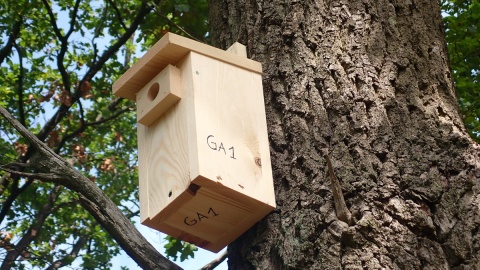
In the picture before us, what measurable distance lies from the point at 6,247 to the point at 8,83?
6.86 feet

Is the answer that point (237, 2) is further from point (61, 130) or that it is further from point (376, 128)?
point (61, 130)

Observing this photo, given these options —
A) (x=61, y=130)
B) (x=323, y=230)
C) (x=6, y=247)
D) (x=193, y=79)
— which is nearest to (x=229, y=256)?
(x=323, y=230)

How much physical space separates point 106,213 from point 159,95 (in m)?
0.41

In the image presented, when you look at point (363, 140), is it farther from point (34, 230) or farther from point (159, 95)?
point (34, 230)

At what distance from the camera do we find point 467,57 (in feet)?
16.1

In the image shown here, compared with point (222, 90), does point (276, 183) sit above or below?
below

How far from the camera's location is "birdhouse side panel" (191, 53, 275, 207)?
8.09ft

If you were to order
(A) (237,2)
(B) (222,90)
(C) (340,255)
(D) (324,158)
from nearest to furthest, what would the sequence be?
(C) (340,255) → (D) (324,158) → (B) (222,90) → (A) (237,2)

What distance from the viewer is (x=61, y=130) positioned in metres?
8.31

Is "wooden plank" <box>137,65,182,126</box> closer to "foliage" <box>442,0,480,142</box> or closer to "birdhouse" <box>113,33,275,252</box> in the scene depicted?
"birdhouse" <box>113,33,275,252</box>

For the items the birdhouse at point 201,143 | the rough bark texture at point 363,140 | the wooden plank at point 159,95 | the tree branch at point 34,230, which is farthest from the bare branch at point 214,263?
the tree branch at point 34,230

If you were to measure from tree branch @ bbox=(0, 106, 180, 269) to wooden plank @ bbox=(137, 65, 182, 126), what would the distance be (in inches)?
11.4

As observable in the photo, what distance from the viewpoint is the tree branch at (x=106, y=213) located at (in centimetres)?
252

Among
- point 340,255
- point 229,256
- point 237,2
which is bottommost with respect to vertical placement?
point 340,255
